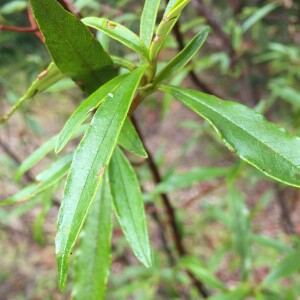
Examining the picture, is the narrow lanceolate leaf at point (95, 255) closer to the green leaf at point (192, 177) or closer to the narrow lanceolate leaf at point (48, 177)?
the narrow lanceolate leaf at point (48, 177)

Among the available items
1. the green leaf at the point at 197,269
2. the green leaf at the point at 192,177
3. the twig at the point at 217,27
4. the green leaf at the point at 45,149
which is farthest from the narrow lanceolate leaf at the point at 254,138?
the twig at the point at 217,27

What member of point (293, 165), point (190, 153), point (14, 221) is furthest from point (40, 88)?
point (190, 153)

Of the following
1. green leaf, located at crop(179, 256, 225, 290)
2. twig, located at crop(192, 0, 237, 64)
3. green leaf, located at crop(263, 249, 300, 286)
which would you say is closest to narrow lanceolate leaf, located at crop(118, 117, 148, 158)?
green leaf, located at crop(179, 256, 225, 290)

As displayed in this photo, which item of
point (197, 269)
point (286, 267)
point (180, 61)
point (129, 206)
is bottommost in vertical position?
point (286, 267)

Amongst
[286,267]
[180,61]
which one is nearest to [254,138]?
[180,61]

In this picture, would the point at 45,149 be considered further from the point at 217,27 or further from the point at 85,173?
the point at 217,27

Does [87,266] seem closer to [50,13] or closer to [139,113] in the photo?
[50,13]

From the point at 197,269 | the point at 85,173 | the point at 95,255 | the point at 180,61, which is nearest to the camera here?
the point at 85,173
